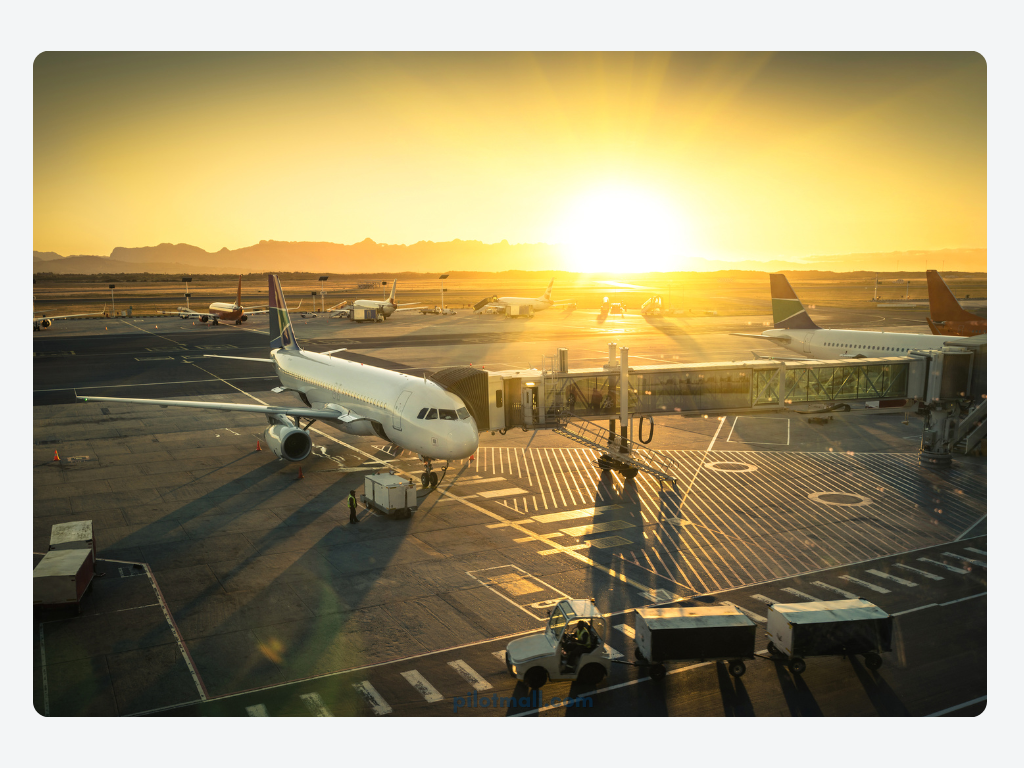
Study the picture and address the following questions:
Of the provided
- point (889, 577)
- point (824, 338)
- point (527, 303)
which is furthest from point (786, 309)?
Result: point (527, 303)

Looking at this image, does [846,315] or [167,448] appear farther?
[846,315]

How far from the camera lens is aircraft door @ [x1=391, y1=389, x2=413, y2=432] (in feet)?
115

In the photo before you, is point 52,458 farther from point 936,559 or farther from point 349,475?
point 936,559

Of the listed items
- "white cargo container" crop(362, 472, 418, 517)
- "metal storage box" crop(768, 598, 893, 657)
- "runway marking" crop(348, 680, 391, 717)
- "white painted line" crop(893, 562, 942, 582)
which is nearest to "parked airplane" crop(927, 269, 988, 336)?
"white painted line" crop(893, 562, 942, 582)

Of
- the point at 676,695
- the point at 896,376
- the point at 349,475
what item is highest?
the point at 896,376

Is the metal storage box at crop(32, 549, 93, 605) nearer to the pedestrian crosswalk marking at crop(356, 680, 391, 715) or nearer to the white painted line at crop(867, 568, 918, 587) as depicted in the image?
the pedestrian crosswalk marking at crop(356, 680, 391, 715)

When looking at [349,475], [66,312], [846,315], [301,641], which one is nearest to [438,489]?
[349,475]

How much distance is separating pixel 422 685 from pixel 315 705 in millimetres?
2598

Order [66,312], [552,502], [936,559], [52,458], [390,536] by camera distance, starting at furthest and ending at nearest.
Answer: [66,312]
[52,458]
[552,502]
[390,536]
[936,559]

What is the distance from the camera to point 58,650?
2053 cm

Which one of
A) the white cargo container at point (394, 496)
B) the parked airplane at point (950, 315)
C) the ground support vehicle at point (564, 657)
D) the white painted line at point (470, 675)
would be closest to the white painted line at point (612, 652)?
the ground support vehicle at point (564, 657)

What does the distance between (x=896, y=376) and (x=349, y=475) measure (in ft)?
91.9
